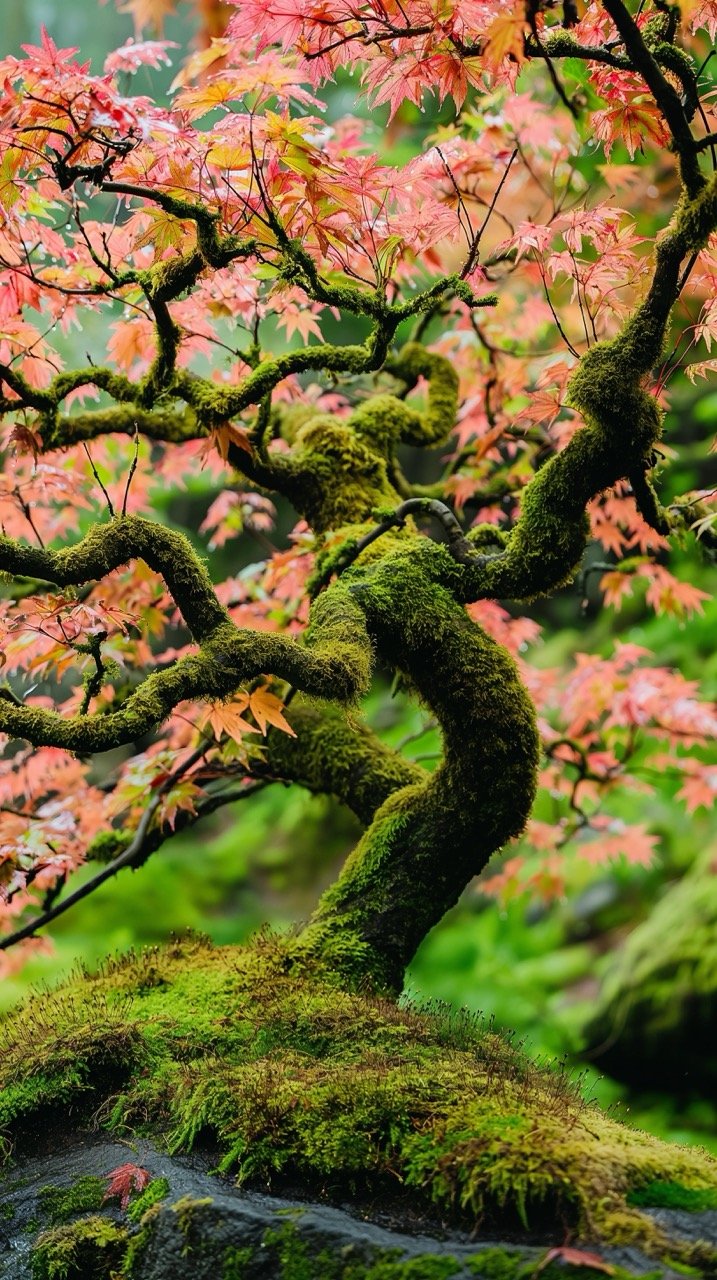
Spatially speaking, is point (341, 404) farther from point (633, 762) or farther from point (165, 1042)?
→ point (633, 762)

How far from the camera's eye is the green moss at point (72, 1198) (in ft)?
6.44

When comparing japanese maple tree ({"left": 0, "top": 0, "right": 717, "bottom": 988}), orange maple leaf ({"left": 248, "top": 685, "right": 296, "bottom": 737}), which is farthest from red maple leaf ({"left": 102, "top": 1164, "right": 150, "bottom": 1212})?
orange maple leaf ({"left": 248, "top": 685, "right": 296, "bottom": 737})

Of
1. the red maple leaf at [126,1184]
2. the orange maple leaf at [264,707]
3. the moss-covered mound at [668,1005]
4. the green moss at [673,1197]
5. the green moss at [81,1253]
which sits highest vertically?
the orange maple leaf at [264,707]

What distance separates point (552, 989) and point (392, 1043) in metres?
4.72

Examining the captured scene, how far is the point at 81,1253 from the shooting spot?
186cm

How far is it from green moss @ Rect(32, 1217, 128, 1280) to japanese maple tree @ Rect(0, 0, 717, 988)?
Result: 84 cm

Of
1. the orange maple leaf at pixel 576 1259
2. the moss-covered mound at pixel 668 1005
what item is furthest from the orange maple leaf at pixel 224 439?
the moss-covered mound at pixel 668 1005

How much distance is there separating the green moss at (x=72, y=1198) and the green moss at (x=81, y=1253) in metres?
0.07

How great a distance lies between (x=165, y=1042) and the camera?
2314 mm

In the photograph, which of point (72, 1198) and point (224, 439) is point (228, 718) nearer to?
point (224, 439)

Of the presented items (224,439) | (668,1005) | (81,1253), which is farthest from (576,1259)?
(668,1005)

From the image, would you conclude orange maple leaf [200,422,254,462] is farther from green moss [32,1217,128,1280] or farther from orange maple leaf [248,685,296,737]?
green moss [32,1217,128,1280]

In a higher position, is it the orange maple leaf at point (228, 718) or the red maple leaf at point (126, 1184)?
the orange maple leaf at point (228, 718)

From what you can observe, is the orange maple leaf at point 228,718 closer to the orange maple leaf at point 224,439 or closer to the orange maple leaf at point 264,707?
the orange maple leaf at point 264,707
